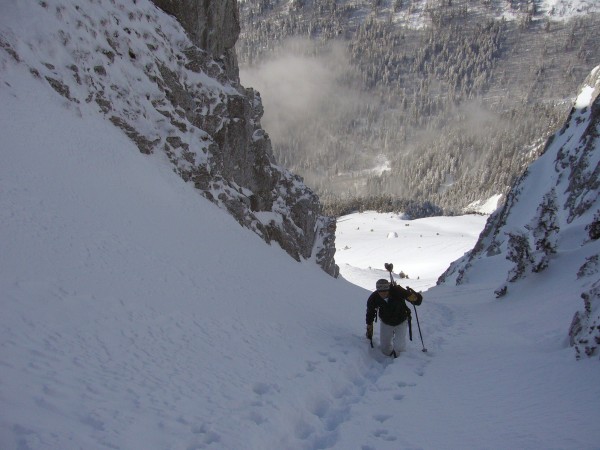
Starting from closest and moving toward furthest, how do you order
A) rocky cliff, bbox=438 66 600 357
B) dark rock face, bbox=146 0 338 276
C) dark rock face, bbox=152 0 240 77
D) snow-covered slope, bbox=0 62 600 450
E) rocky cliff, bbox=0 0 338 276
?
snow-covered slope, bbox=0 62 600 450, rocky cliff, bbox=438 66 600 357, rocky cliff, bbox=0 0 338 276, dark rock face, bbox=146 0 338 276, dark rock face, bbox=152 0 240 77

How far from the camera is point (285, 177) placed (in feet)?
100

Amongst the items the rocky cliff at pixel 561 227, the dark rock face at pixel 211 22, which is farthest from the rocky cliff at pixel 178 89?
the rocky cliff at pixel 561 227

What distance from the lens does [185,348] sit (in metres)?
7.76

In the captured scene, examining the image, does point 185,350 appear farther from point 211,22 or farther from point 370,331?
point 211,22

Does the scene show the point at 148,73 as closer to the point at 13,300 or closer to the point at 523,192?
the point at 13,300

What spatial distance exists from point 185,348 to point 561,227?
1102 inches

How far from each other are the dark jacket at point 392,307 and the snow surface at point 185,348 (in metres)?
0.88

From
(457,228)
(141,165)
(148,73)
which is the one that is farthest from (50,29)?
(457,228)

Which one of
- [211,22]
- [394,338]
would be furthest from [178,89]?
[394,338]

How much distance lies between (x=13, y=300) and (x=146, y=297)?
2.64m

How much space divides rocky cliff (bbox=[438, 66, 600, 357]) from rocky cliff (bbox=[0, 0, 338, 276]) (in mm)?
13394

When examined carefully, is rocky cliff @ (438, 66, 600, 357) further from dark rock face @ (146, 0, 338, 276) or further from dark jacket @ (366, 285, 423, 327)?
dark rock face @ (146, 0, 338, 276)

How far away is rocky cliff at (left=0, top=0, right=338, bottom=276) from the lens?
17.1 m

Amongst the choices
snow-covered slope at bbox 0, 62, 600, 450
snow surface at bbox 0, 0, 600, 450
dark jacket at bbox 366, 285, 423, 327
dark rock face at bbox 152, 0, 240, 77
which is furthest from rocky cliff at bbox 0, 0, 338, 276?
dark jacket at bbox 366, 285, 423, 327
